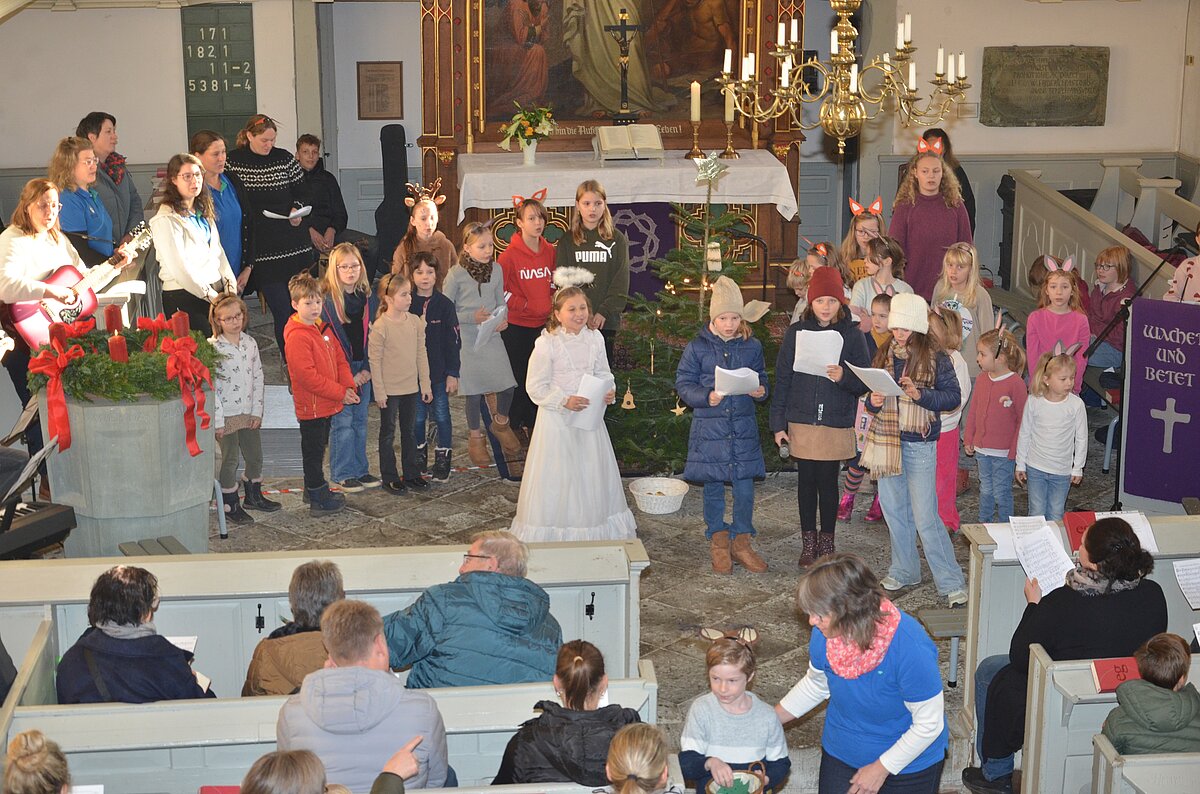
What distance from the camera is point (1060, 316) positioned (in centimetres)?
912

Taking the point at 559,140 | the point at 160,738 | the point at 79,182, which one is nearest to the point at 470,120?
the point at 559,140

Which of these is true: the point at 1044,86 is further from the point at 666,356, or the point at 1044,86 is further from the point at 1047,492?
the point at 1047,492

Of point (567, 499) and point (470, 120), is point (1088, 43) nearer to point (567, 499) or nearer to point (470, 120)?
point (470, 120)

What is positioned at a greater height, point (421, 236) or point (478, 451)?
point (421, 236)

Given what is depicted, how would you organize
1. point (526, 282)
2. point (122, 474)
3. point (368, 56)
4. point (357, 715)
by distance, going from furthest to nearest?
point (368, 56) → point (526, 282) → point (122, 474) → point (357, 715)

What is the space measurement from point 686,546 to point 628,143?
217 inches

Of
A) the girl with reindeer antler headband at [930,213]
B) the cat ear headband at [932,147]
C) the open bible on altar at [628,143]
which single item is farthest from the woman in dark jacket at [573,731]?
the open bible on altar at [628,143]

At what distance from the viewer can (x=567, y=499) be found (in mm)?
8125

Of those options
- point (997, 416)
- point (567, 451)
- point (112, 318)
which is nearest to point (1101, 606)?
point (997, 416)

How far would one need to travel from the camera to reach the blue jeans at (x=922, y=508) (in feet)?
24.7

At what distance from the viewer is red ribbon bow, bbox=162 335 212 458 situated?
7398 mm

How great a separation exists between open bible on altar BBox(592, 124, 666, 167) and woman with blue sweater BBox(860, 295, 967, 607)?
5.89 m

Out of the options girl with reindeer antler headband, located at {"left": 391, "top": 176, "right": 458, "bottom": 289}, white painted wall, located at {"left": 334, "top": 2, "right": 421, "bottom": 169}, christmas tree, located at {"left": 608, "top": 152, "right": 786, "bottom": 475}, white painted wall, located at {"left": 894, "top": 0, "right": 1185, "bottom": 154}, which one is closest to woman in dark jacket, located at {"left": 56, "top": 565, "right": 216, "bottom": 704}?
girl with reindeer antler headband, located at {"left": 391, "top": 176, "right": 458, "bottom": 289}

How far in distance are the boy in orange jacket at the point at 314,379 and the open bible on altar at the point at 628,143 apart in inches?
191
